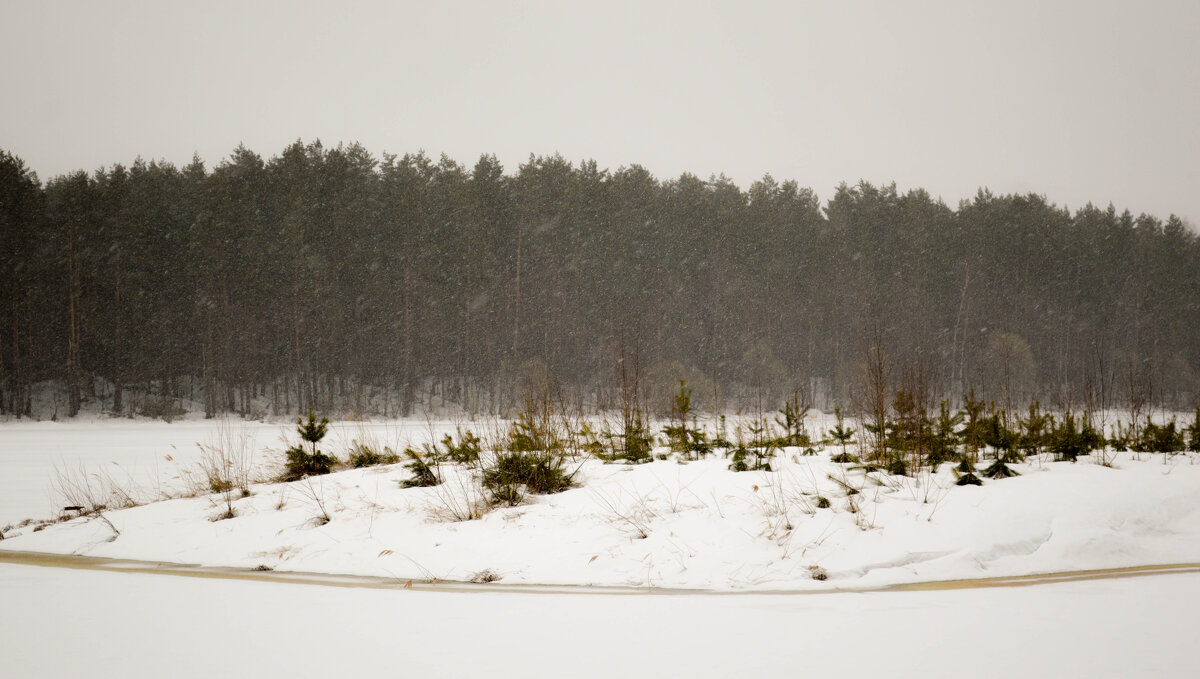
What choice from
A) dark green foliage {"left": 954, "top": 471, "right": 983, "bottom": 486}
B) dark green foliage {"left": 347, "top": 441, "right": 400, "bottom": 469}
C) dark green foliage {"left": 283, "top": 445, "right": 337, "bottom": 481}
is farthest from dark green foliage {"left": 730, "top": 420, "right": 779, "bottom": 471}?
dark green foliage {"left": 283, "top": 445, "right": 337, "bottom": 481}

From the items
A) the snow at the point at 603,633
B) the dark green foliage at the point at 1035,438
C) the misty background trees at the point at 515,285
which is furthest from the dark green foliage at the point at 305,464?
the misty background trees at the point at 515,285

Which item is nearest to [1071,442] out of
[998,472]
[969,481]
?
[998,472]

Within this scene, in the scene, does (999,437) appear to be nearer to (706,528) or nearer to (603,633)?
(706,528)

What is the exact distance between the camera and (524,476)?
8.28 m

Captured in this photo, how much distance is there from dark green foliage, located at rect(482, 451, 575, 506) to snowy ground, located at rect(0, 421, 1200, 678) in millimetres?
315

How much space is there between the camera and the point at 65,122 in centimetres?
15912

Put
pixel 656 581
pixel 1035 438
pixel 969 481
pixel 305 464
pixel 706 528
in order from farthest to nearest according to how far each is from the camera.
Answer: pixel 305 464 → pixel 1035 438 → pixel 969 481 → pixel 706 528 → pixel 656 581

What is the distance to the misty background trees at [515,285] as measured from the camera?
124 feet

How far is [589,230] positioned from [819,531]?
124 ft

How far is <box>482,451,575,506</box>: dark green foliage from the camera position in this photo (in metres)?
8.18

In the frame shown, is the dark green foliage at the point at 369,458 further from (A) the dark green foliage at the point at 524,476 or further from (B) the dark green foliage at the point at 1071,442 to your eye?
(B) the dark green foliage at the point at 1071,442

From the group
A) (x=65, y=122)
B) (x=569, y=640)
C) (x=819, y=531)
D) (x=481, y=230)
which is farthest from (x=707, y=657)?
(x=65, y=122)

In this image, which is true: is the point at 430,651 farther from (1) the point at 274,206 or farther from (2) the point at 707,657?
(1) the point at 274,206

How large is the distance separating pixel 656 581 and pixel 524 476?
2.53m
